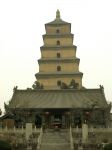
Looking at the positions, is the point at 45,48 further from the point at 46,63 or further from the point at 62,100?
the point at 62,100

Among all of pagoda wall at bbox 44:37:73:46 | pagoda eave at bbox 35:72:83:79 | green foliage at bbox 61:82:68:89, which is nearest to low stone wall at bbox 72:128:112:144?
green foliage at bbox 61:82:68:89

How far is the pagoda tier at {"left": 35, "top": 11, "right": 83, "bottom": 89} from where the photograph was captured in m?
55.7

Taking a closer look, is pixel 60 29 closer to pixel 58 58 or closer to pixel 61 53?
pixel 61 53

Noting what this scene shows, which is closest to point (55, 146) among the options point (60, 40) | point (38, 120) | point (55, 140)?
point (55, 140)

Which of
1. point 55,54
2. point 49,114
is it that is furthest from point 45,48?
point 49,114

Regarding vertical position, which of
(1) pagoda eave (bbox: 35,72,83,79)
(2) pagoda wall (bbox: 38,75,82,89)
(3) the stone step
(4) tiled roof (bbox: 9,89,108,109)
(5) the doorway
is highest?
(1) pagoda eave (bbox: 35,72,83,79)

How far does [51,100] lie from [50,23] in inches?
499

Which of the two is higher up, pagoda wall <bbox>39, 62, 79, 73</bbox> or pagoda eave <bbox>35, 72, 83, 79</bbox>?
pagoda wall <bbox>39, 62, 79, 73</bbox>

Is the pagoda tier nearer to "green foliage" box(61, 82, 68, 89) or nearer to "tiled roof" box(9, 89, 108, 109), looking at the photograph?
"green foliage" box(61, 82, 68, 89)

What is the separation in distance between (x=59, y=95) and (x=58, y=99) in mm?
1169

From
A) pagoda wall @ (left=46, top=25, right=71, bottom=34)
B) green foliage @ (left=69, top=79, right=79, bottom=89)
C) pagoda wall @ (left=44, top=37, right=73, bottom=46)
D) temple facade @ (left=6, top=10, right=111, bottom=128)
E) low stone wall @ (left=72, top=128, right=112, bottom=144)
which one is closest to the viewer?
low stone wall @ (left=72, top=128, right=112, bottom=144)

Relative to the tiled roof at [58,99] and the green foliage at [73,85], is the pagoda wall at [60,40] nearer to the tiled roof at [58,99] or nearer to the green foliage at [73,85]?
the green foliage at [73,85]

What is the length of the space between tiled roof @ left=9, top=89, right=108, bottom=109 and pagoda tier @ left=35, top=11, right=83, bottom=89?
8.64ft

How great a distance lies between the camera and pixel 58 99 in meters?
51.1
